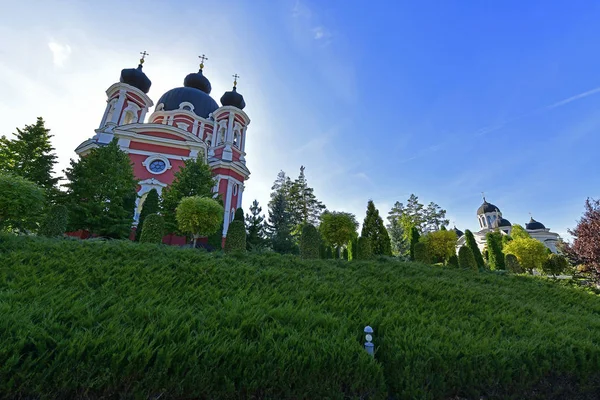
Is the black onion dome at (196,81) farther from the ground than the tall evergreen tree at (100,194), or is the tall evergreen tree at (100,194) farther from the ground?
the black onion dome at (196,81)

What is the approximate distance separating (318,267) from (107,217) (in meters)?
12.5

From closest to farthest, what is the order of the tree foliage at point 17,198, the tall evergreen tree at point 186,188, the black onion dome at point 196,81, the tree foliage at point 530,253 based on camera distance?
the tree foliage at point 17,198 → the tall evergreen tree at point 186,188 → the tree foliage at point 530,253 → the black onion dome at point 196,81

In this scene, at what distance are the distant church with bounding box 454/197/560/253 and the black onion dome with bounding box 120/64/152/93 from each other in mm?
44646

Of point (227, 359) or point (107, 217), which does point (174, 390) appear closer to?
point (227, 359)

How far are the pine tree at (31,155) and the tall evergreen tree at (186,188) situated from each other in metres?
8.52

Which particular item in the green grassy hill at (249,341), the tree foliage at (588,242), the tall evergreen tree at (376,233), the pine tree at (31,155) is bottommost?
the green grassy hill at (249,341)

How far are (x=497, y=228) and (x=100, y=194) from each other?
50.7 metres

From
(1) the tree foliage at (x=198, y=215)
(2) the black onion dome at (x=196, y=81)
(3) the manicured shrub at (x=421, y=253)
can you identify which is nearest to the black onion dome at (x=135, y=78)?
(2) the black onion dome at (x=196, y=81)

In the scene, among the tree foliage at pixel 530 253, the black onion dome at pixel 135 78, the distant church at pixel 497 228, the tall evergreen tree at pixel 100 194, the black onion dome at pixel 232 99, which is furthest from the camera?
the distant church at pixel 497 228

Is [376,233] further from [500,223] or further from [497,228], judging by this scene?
[500,223]

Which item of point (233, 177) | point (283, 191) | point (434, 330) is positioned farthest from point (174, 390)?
point (283, 191)

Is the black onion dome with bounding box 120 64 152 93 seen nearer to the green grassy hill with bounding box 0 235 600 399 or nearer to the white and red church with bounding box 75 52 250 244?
the white and red church with bounding box 75 52 250 244

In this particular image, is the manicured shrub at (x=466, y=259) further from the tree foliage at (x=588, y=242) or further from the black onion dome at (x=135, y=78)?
the black onion dome at (x=135, y=78)

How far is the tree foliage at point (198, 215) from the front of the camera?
13.0 metres
